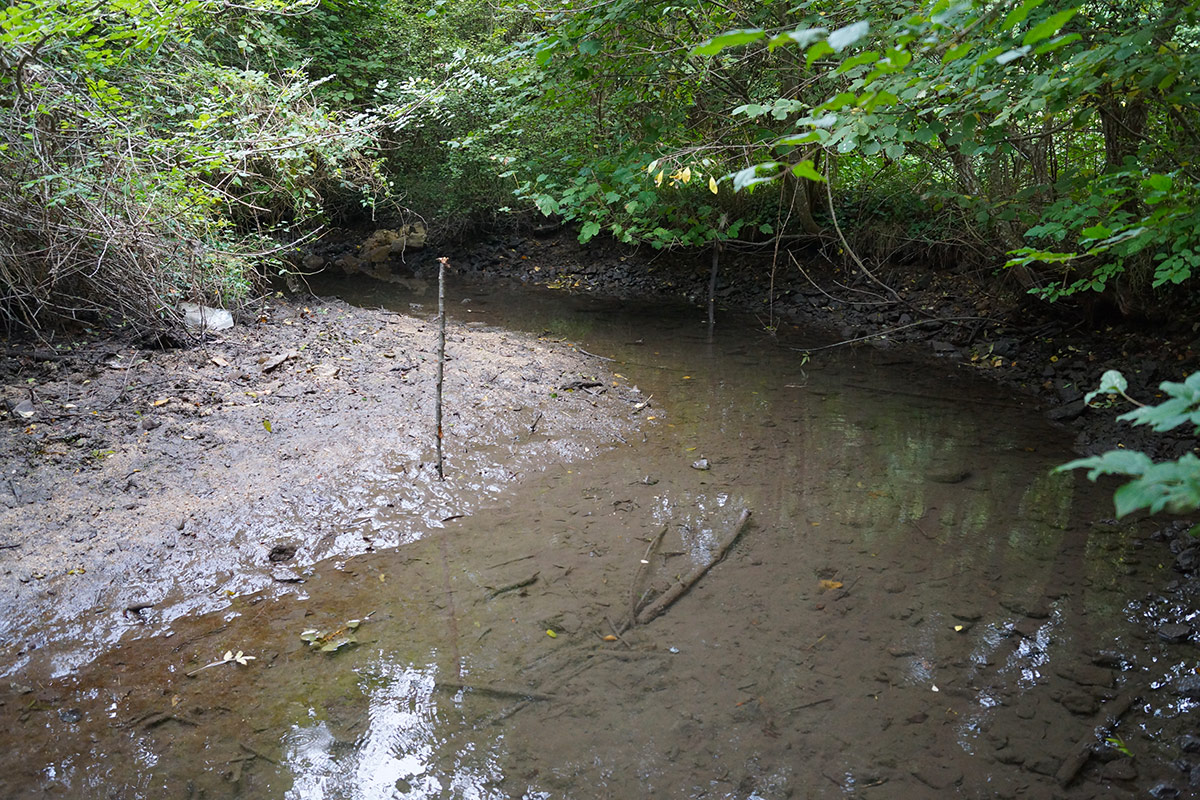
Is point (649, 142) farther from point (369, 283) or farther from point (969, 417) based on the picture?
point (369, 283)

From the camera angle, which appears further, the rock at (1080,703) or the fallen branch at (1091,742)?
the rock at (1080,703)

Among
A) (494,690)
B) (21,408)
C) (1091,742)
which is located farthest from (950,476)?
(21,408)

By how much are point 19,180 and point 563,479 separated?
15.5 feet

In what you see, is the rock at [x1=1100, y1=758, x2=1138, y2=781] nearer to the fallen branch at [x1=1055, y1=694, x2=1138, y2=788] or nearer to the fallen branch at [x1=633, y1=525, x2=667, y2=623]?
the fallen branch at [x1=1055, y1=694, x2=1138, y2=788]

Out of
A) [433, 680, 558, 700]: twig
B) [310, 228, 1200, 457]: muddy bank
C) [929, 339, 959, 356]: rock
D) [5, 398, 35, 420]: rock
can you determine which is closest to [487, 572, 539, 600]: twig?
[433, 680, 558, 700]: twig

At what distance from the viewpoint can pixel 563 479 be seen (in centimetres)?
524

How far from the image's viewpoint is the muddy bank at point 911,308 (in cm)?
645

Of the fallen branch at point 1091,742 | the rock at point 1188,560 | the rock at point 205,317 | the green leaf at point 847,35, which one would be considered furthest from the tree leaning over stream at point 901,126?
the rock at point 205,317

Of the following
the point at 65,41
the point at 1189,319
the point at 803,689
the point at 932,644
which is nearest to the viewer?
the point at 803,689

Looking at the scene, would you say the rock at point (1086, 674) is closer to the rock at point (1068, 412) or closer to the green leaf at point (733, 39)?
the green leaf at point (733, 39)

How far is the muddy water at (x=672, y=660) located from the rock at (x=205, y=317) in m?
3.45

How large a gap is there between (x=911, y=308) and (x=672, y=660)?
7.43 meters

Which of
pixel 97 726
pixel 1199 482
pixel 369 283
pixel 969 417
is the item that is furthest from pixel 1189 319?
pixel 369 283

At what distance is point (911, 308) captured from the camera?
368 inches
